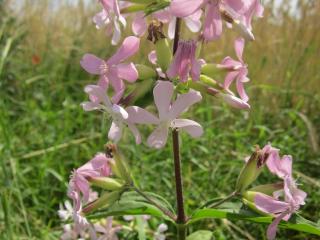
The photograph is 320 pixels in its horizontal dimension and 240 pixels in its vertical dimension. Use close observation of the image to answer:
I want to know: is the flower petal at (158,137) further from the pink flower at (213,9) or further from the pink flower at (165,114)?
the pink flower at (213,9)

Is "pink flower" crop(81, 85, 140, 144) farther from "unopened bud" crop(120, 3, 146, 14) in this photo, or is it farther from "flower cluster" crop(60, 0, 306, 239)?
"unopened bud" crop(120, 3, 146, 14)

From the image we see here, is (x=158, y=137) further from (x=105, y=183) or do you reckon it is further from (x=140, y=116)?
(x=105, y=183)

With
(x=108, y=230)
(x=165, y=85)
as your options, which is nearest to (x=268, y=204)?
(x=165, y=85)

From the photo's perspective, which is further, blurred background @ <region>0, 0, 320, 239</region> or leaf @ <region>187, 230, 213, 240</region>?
blurred background @ <region>0, 0, 320, 239</region>

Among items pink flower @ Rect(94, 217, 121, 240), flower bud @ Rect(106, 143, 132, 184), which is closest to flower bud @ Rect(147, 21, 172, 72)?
flower bud @ Rect(106, 143, 132, 184)

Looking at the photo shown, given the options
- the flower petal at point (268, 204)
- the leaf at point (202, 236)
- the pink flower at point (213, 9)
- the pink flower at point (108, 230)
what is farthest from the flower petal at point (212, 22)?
the pink flower at point (108, 230)

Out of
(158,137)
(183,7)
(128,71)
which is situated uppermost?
(183,7)
